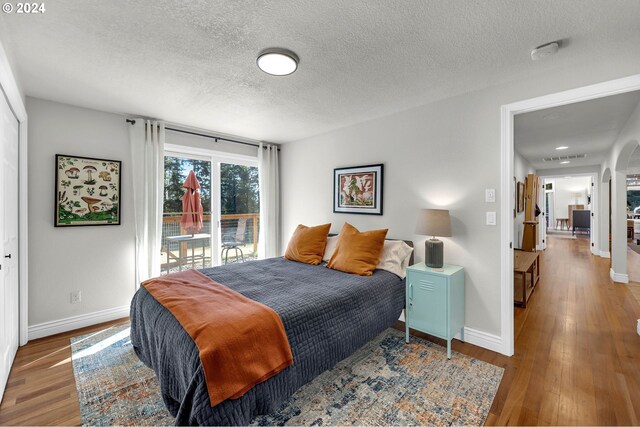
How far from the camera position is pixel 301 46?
1.92m

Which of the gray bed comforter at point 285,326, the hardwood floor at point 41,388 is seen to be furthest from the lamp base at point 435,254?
the hardwood floor at point 41,388

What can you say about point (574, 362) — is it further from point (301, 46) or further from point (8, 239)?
point (8, 239)

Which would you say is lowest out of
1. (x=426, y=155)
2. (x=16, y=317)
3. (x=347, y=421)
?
(x=347, y=421)

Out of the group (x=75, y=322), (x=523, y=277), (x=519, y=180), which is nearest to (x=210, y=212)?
(x=75, y=322)

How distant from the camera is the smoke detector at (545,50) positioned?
1.85 metres

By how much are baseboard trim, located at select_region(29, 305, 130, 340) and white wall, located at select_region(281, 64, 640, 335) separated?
9.89ft

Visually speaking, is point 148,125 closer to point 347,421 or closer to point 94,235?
point 94,235

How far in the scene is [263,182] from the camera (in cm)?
463

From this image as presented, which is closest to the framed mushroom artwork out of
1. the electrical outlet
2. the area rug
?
the electrical outlet

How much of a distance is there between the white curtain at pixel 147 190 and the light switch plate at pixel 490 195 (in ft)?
11.8

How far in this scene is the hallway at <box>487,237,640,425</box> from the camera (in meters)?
1.77

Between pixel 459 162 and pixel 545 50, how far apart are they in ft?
3.52

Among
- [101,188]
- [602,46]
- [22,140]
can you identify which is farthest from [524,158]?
[22,140]

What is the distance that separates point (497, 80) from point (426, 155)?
884 millimetres
